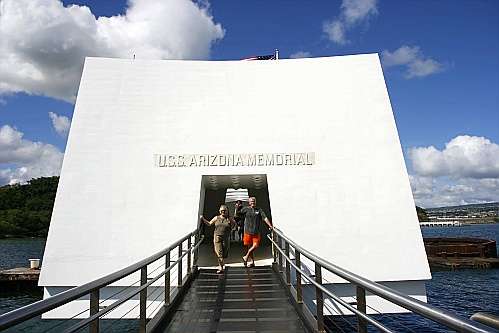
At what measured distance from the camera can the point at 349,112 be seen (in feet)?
28.4

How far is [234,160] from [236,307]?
377cm

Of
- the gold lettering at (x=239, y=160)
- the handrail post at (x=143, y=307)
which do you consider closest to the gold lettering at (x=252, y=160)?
the gold lettering at (x=239, y=160)

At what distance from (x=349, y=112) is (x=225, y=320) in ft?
18.4

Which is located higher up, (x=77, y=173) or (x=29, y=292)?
(x=77, y=173)

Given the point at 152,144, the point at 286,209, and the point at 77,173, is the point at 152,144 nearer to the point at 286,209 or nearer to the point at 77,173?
the point at 77,173

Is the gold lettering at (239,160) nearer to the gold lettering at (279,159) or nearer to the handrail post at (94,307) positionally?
the gold lettering at (279,159)

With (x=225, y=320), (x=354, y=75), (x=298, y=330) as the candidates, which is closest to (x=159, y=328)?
(x=225, y=320)

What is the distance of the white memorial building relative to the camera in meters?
7.72

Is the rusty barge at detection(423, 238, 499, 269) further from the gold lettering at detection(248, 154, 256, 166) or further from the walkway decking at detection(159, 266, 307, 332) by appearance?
the walkway decking at detection(159, 266, 307, 332)

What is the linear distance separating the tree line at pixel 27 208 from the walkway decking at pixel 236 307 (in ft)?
212

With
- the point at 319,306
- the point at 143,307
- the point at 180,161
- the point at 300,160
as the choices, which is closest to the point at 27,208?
the point at 180,161

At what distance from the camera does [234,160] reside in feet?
27.8

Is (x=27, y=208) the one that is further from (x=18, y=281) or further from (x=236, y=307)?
(x=236, y=307)

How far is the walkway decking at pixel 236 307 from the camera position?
4500mm
